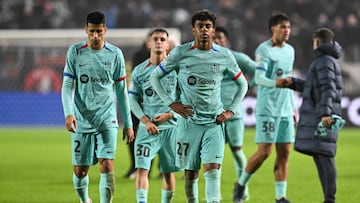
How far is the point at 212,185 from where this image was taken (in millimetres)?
8461

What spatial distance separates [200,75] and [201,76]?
0.04 ft

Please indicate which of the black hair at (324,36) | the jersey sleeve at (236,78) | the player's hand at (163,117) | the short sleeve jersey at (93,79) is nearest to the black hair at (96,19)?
the short sleeve jersey at (93,79)

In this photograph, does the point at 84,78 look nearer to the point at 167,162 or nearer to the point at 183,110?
the point at 183,110

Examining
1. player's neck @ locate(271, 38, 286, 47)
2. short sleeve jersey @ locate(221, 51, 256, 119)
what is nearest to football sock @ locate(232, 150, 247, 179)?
short sleeve jersey @ locate(221, 51, 256, 119)

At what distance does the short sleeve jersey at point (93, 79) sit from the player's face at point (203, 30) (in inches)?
39.2

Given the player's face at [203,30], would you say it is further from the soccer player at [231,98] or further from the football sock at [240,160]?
the football sock at [240,160]

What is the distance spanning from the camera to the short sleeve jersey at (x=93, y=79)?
902 centimetres

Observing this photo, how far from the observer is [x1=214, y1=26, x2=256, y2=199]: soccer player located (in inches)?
437

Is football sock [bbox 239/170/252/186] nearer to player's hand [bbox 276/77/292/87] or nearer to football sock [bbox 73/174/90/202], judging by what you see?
player's hand [bbox 276/77/292/87]

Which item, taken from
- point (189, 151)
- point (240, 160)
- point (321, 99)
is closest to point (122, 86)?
point (189, 151)

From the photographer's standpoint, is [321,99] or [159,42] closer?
[321,99]

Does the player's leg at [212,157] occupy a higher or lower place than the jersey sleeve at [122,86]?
lower

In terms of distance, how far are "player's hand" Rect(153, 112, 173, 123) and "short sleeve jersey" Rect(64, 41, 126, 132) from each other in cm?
58

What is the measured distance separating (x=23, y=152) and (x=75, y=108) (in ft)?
34.0
